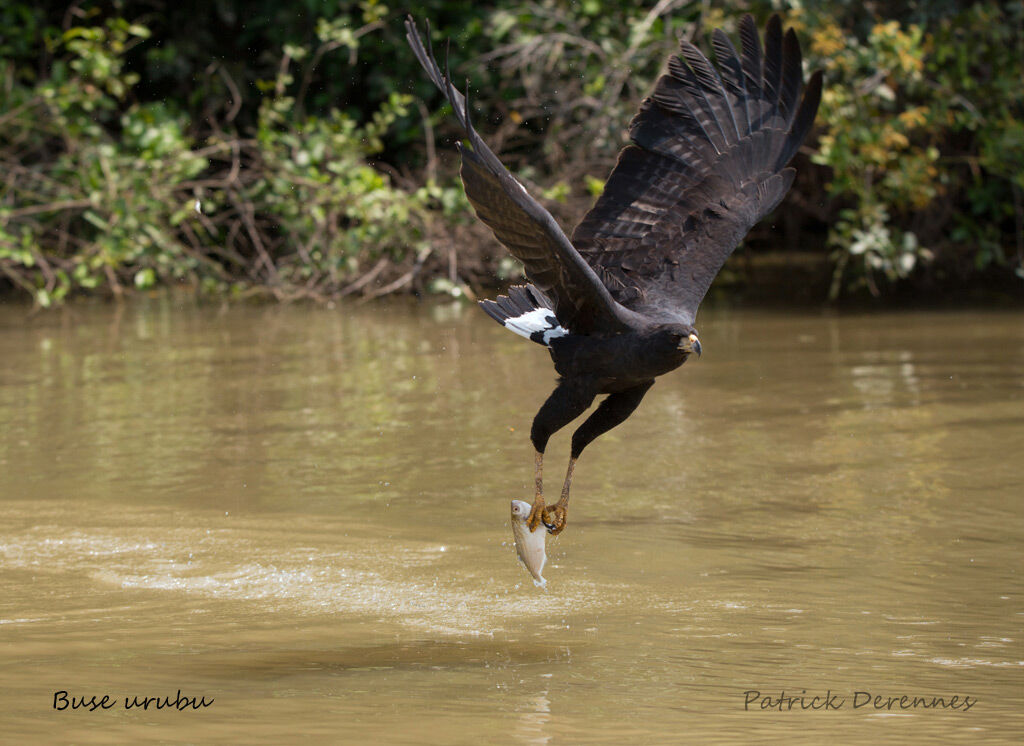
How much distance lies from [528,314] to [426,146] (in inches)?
322

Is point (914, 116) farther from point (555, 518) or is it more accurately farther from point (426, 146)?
point (555, 518)

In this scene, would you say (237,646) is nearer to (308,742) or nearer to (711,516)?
(308,742)

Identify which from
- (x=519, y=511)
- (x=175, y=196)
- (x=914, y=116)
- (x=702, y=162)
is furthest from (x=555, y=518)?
(x=175, y=196)

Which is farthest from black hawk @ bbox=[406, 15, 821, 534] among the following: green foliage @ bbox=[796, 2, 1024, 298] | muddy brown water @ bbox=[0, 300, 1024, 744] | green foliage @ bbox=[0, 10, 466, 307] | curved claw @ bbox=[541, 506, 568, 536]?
green foliage @ bbox=[0, 10, 466, 307]

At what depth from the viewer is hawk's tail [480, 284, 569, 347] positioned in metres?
4.66

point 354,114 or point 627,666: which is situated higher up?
point 354,114

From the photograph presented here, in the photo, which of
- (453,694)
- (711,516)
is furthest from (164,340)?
(453,694)

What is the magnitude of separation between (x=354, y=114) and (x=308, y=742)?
10.1 meters

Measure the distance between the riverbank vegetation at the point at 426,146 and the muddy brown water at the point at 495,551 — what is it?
2087 millimetres

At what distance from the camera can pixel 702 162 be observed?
5.19 m

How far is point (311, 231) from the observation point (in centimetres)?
1144

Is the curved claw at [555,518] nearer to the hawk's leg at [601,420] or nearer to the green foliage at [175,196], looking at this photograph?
the hawk's leg at [601,420]

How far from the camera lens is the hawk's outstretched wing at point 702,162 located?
5.04 meters

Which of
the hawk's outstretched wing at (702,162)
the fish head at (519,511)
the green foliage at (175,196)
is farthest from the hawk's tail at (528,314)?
the green foliage at (175,196)
